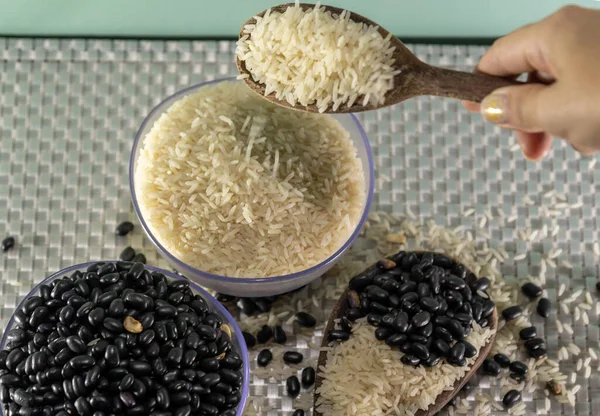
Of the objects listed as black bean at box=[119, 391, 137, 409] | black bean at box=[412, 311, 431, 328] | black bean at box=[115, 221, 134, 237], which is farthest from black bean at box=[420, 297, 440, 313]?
black bean at box=[115, 221, 134, 237]

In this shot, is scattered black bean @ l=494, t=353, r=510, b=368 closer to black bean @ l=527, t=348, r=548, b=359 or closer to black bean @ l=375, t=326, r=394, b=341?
black bean @ l=527, t=348, r=548, b=359

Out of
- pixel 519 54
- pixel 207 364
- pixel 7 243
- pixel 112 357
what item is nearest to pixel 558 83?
pixel 519 54

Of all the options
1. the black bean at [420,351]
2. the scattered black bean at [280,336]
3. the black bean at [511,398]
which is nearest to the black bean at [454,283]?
the black bean at [420,351]

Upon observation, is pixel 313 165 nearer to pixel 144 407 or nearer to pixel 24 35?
pixel 144 407

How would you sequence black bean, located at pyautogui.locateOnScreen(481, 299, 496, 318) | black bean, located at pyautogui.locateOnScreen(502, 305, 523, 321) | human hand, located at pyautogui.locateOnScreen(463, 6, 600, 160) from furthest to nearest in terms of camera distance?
black bean, located at pyautogui.locateOnScreen(502, 305, 523, 321), black bean, located at pyautogui.locateOnScreen(481, 299, 496, 318), human hand, located at pyautogui.locateOnScreen(463, 6, 600, 160)

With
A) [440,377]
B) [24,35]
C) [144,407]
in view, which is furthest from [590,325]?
[24,35]

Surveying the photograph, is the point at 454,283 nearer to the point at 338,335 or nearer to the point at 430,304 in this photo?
the point at 430,304
